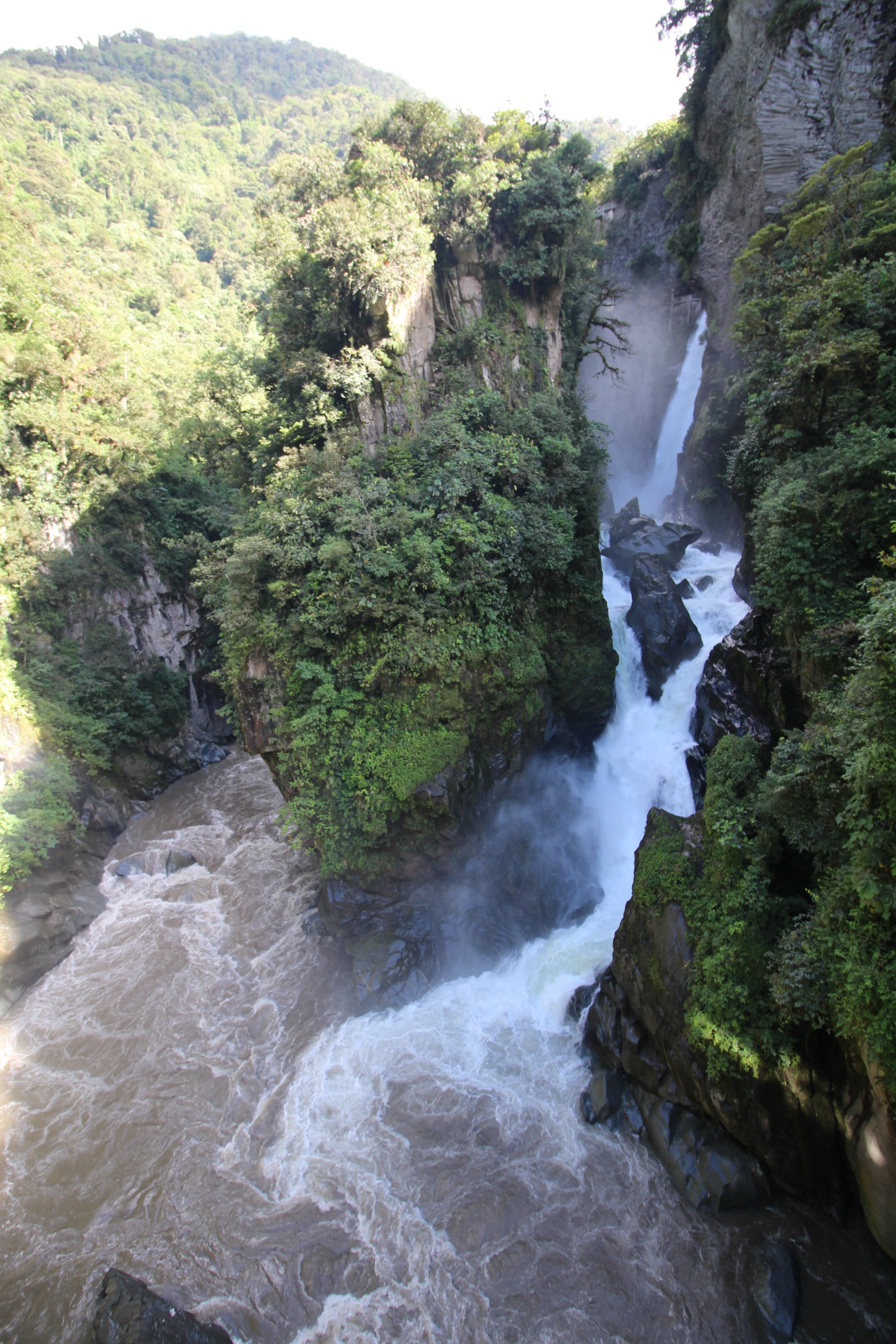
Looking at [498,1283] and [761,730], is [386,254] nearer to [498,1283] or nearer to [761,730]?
[761,730]

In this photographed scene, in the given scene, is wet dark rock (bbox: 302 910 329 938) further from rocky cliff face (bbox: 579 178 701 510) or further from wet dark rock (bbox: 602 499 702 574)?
rocky cliff face (bbox: 579 178 701 510)

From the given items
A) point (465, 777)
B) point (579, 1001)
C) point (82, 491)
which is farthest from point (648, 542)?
point (82, 491)

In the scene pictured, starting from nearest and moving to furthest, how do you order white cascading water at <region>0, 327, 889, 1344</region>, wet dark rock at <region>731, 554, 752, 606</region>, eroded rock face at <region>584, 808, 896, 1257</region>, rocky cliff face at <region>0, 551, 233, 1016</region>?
1. eroded rock face at <region>584, 808, 896, 1257</region>
2. white cascading water at <region>0, 327, 889, 1344</region>
3. rocky cliff face at <region>0, 551, 233, 1016</region>
4. wet dark rock at <region>731, 554, 752, 606</region>

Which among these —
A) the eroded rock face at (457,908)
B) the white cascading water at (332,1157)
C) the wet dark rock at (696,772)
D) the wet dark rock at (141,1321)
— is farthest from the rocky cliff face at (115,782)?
the wet dark rock at (696,772)

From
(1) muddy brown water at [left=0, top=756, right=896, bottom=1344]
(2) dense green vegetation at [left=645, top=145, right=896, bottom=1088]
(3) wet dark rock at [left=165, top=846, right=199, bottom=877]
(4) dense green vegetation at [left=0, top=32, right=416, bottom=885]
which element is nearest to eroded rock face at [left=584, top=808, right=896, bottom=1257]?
(2) dense green vegetation at [left=645, top=145, right=896, bottom=1088]

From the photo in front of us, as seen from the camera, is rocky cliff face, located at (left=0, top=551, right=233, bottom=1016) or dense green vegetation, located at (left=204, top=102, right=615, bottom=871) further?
rocky cliff face, located at (left=0, top=551, right=233, bottom=1016)

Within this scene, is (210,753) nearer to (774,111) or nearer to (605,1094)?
(605,1094)

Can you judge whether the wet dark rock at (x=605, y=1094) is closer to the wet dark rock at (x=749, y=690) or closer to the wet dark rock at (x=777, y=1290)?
the wet dark rock at (x=777, y=1290)
